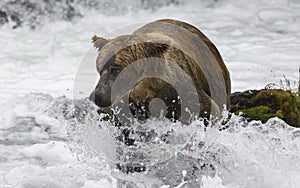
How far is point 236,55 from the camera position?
1078 cm

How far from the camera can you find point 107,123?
152 inches

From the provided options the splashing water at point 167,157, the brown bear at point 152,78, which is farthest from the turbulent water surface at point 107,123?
the brown bear at point 152,78

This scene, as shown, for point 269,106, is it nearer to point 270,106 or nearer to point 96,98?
point 270,106

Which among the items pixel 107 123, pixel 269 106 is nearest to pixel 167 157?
pixel 107 123

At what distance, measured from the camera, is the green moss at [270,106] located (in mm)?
6221

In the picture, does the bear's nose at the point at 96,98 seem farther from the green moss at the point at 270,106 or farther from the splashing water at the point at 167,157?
the green moss at the point at 270,106

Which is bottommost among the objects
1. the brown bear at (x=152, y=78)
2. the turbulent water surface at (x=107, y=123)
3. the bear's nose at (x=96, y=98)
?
the turbulent water surface at (x=107, y=123)

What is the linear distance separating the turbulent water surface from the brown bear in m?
0.11

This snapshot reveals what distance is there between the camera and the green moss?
6221mm

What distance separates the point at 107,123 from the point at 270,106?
2.93 metres

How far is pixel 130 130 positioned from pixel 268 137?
6.08 ft

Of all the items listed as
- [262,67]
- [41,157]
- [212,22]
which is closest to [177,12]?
[212,22]

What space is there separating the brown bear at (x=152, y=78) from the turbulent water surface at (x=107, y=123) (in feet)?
0.37

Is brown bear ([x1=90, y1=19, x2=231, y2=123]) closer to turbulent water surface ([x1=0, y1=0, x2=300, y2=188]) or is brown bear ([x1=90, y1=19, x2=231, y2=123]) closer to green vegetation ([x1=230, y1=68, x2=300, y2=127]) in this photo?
turbulent water surface ([x1=0, y1=0, x2=300, y2=188])
